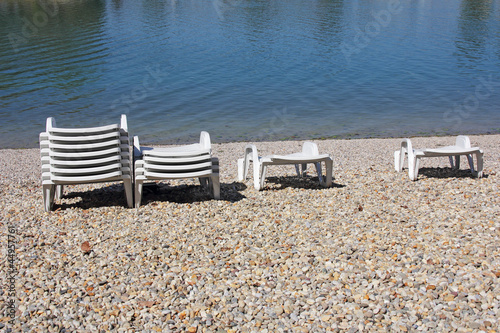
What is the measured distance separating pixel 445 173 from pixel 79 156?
19.7ft

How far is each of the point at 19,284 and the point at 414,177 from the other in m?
5.94

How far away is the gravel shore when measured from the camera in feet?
12.9

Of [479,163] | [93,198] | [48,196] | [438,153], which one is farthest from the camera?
[479,163]

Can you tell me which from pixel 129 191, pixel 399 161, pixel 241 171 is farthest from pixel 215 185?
pixel 399 161

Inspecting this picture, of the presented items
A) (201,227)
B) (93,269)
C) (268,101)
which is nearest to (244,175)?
(201,227)

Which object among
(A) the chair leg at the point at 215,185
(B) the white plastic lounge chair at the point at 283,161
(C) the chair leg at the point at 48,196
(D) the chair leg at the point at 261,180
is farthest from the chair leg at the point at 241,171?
(C) the chair leg at the point at 48,196

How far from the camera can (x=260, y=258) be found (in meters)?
4.89

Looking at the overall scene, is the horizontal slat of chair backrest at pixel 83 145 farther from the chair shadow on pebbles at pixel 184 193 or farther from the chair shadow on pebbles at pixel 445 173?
the chair shadow on pebbles at pixel 445 173

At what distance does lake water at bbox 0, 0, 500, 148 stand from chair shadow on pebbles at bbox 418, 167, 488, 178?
601cm

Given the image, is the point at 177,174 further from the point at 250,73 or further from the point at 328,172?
the point at 250,73

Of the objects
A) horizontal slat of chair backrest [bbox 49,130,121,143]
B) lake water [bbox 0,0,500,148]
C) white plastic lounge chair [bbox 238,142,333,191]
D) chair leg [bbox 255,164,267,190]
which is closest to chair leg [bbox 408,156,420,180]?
white plastic lounge chair [bbox 238,142,333,191]

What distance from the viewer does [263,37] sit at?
31094 mm

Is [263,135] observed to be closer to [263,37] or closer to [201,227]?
[201,227]

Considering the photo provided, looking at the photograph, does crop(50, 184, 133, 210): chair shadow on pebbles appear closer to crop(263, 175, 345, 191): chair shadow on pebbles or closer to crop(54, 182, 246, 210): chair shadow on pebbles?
crop(54, 182, 246, 210): chair shadow on pebbles
